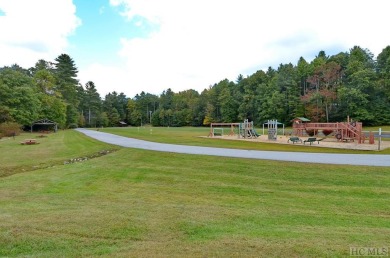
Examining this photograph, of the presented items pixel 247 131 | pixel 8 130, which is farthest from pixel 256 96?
pixel 8 130

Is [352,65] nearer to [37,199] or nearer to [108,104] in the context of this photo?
[37,199]

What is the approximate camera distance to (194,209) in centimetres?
628

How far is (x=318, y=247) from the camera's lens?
3.74m

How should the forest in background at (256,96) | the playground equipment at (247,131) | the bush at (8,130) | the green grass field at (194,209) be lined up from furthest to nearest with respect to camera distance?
the forest in background at (256,96), the bush at (8,130), the playground equipment at (247,131), the green grass field at (194,209)

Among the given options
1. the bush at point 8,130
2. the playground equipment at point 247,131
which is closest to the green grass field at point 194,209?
the playground equipment at point 247,131

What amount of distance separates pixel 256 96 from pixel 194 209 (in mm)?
66002

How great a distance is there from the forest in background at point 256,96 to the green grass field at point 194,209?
38.1 m

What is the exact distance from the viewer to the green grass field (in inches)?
154

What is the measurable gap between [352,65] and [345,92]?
24.4 ft

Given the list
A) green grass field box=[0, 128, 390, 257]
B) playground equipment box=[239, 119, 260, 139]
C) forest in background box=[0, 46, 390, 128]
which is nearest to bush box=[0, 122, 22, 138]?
forest in background box=[0, 46, 390, 128]

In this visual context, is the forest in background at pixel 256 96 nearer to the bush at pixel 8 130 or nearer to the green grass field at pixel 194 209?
the bush at pixel 8 130

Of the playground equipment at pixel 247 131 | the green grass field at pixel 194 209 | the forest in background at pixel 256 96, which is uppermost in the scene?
the forest in background at pixel 256 96

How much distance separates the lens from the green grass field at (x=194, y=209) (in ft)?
12.9

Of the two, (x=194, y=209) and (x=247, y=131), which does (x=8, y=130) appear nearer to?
(x=247, y=131)
